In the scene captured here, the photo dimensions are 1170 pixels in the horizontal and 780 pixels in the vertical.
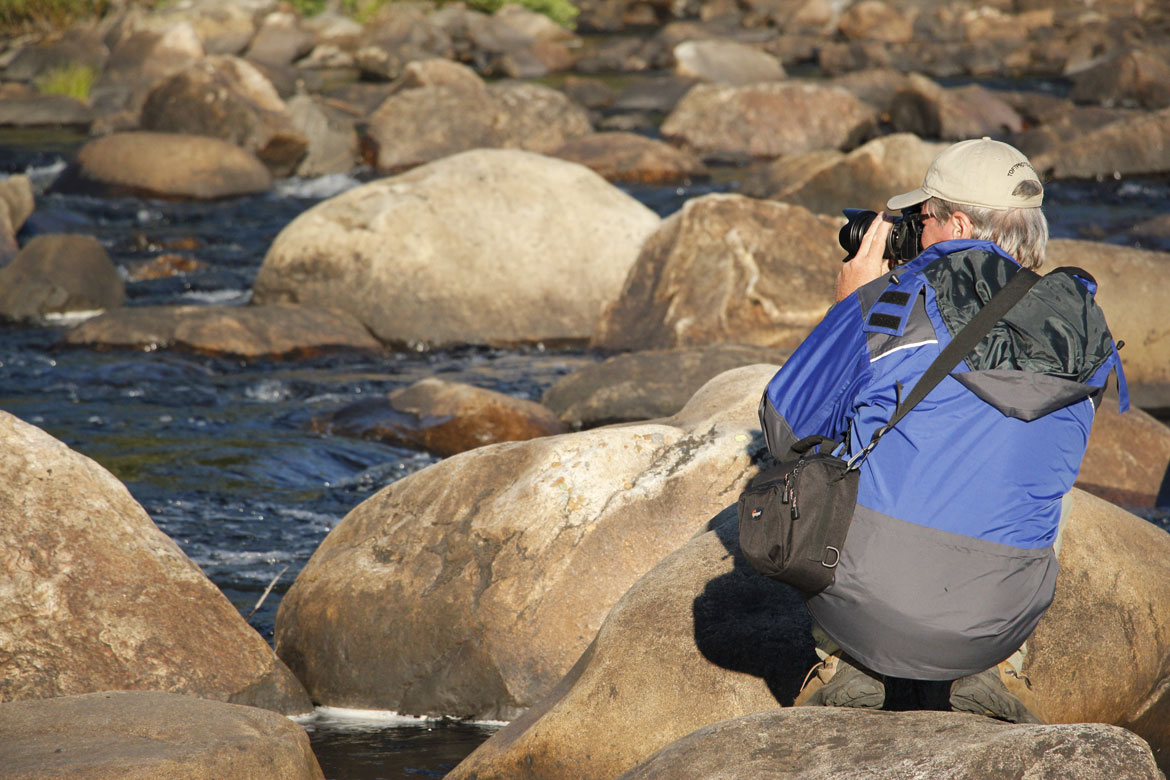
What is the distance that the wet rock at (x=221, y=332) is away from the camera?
9734mm

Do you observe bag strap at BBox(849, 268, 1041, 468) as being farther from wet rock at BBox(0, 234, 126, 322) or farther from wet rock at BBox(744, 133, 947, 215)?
wet rock at BBox(744, 133, 947, 215)

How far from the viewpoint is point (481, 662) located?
4.60 m

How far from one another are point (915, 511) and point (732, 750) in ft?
2.05

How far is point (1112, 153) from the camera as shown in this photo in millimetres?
16953

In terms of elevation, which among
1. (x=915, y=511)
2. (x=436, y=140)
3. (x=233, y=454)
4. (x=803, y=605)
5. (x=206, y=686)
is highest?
(x=915, y=511)

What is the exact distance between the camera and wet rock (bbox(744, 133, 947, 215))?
1326 cm

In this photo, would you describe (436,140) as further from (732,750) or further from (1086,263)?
(732,750)

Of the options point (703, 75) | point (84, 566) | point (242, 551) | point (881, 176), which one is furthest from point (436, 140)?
point (84, 566)

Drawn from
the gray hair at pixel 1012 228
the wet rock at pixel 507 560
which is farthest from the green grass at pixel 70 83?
the gray hair at pixel 1012 228

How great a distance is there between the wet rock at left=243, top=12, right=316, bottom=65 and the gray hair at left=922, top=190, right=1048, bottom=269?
2854 centimetres

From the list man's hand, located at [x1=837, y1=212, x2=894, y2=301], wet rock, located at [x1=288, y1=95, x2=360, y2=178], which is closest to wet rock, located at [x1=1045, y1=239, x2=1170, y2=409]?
man's hand, located at [x1=837, y1=212, x2=894, y2=301]

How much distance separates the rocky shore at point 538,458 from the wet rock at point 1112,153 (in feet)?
0.18

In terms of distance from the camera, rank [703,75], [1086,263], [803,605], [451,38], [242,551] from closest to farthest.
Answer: [803,605]
[242,551]
[1086,263]
[703,75]
[451,38]

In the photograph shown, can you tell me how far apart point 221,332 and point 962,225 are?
7.72 m
